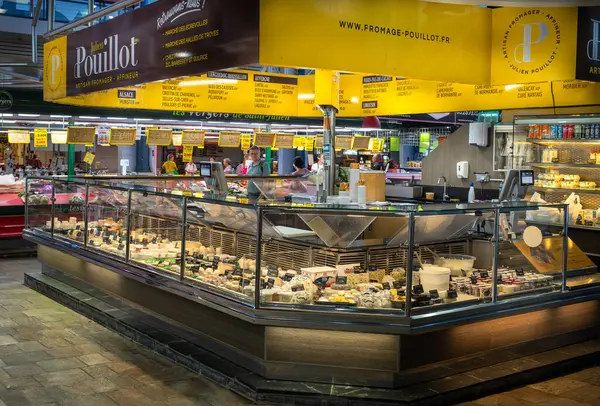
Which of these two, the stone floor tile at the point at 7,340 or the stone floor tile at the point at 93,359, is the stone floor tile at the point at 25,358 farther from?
the stone floor tile at the point at 7,340

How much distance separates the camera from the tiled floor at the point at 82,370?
17.4 feet

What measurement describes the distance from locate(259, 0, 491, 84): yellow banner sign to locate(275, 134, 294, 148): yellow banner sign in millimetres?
10213

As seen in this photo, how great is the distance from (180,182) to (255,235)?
7095 mm

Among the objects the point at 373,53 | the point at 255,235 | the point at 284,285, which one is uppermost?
the point at 373,53

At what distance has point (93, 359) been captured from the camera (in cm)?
625

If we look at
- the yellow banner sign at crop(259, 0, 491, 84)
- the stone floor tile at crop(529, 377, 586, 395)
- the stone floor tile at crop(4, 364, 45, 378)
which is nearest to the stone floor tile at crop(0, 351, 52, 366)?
the stone floor tile at crop(4, 364, 45, 378)

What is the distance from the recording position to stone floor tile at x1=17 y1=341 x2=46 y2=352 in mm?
6523

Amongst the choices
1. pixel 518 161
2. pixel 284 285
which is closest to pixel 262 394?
pixel 284 285

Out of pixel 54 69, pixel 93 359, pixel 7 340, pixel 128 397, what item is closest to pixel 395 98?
pixel 54 69

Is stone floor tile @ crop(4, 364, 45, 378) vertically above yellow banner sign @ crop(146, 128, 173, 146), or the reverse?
yellow banner sign @ crop(146, 128, 173, 146)

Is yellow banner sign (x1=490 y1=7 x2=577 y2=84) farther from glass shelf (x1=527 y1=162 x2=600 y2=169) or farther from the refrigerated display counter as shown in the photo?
glass shelf (x1=527 y1=162 x2=600 y2=169)

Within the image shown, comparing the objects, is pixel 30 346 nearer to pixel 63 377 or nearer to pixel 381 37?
pixel 63 377

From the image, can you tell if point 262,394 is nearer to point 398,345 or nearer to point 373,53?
point 398,345

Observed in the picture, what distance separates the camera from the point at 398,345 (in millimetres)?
5273
